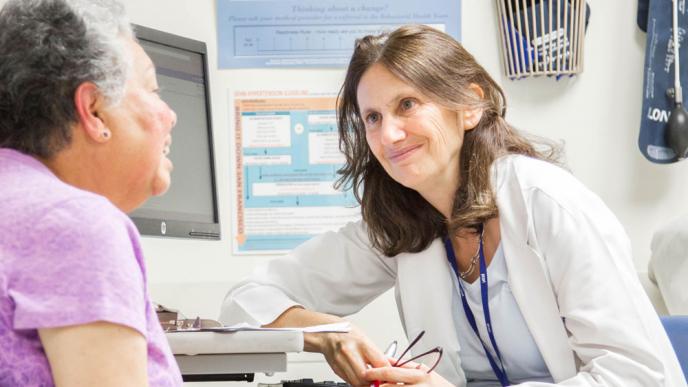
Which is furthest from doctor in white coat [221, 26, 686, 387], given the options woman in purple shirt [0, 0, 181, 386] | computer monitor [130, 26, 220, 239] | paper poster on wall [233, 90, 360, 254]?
woman in purple shirt [0, 0, 181, 386]

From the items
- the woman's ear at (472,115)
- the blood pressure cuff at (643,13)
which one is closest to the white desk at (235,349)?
the woman's ear at (472,115)

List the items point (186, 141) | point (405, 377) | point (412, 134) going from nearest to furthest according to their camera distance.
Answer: point (405, 377)
point (412, 134)
point (186, 141)

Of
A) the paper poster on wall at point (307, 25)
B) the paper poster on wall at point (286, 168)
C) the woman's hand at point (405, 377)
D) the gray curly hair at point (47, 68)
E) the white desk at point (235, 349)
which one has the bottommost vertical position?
the woman's hand at point (405, 377)

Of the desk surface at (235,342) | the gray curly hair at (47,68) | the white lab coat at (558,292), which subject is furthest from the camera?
the white lab coat at (558,292)

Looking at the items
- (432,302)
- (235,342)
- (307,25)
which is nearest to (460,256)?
(432,302)

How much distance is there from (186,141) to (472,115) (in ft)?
2.10

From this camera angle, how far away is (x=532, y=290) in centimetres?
153

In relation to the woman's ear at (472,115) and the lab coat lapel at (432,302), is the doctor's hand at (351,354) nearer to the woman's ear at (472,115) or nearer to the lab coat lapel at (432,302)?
the lab coat lapel at (432,302)

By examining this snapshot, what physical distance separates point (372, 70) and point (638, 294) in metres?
0.65

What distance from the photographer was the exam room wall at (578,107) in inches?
95.3

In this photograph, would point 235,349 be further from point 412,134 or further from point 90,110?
point 412,134

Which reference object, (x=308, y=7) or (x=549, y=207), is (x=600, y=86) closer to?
(x=308, y=7)

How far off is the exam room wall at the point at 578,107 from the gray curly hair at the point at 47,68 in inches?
59.9

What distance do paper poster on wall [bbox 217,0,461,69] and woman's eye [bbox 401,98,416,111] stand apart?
769mm
